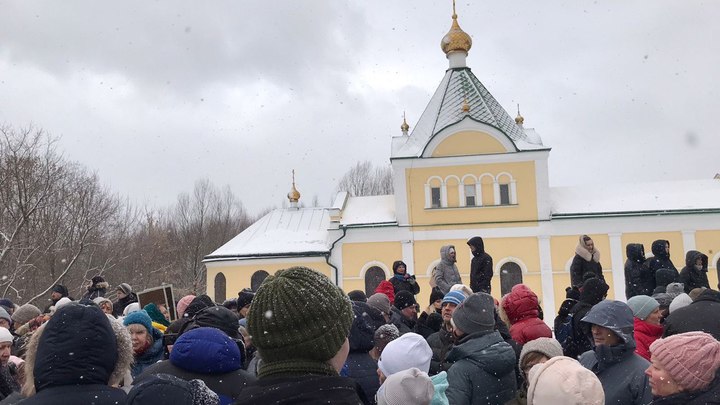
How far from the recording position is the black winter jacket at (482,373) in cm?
432

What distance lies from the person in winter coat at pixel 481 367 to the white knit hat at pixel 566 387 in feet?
4.34

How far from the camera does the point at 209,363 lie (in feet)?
12.1

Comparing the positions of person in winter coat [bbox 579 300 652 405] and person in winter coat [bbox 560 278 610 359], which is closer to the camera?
person in winter coat [bbox 579 300 652 405]

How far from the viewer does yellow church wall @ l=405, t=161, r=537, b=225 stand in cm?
2692

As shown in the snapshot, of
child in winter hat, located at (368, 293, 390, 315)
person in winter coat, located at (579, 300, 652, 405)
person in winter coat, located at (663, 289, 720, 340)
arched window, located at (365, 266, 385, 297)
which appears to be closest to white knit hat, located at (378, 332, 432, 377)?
person in winter coat, located at (579, 300, 652, 405)

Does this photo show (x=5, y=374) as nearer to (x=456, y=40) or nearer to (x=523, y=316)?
(x=523, y=316)

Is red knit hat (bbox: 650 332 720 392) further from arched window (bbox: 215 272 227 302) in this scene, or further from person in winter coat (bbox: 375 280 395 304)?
arched window (bbox: 215 272 227 302)

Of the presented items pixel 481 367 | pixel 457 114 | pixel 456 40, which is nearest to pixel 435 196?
pixel 457 114

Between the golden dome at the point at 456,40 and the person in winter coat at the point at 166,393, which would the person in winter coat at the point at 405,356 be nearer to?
the person in winter coat at the point at 166,393

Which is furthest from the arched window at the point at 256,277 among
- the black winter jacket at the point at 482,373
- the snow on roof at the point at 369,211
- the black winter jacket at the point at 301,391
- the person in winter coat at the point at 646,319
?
the black winter jacket at the point at 301,391

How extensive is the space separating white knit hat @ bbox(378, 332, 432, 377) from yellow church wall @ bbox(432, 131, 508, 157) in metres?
23.6

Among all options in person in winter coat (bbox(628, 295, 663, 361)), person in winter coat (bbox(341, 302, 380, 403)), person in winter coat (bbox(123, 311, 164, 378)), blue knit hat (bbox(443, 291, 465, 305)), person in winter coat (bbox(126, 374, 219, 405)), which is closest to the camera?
person in winter coat (bbox(126, 374, 219, 405))

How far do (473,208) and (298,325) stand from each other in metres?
25.4

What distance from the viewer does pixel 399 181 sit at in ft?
90.8
